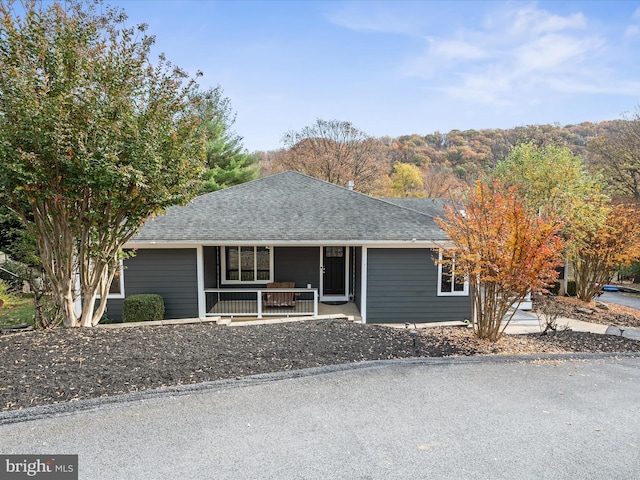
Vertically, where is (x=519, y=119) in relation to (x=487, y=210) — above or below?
above

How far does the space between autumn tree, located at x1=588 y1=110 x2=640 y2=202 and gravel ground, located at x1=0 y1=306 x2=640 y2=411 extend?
20.9 m

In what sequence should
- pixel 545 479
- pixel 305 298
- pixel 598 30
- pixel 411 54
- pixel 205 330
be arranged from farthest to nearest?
pixel 411 54 < pixel 598 30 < pixel 305 298 < pixel 205 330 < pixel 545 479

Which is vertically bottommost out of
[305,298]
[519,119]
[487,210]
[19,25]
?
[305,298]

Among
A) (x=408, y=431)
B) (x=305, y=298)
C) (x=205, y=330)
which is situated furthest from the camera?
(x=305, y=298)

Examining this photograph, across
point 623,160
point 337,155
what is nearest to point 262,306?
point 337,155

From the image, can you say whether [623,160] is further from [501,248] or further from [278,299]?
[278,299]

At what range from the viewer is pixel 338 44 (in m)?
15.4

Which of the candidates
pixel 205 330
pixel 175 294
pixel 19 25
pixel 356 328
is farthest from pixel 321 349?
pixel 19 25

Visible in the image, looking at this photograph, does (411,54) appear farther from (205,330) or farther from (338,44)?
(205,330)

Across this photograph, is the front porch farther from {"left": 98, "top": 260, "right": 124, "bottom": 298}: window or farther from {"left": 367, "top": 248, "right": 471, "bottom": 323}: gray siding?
{"left": 98, "top": 260, "right": 124, "bottom": 298}: window

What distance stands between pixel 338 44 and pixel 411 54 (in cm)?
307

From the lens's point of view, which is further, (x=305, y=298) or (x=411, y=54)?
(x=411, y=54)

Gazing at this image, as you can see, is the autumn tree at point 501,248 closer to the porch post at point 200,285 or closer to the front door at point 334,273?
the front door at point 334,273

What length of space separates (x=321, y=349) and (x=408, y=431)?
7.87 ft
